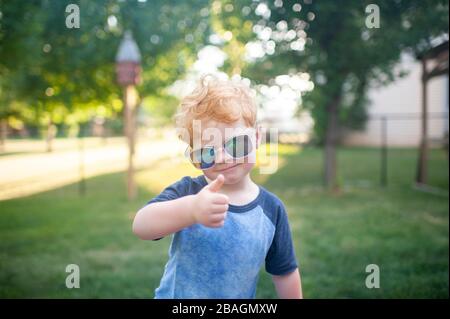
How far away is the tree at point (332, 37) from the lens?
7.36 meters

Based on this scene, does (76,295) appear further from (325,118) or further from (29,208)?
(325,118)

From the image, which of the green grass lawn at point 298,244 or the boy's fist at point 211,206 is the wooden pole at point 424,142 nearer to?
the green grass lawn at point 298,244

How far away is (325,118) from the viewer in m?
10.7

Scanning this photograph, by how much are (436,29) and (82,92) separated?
1153 centimetres

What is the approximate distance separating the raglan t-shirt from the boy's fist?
265 mm

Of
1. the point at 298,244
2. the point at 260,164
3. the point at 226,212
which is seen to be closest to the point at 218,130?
the point at 226,212

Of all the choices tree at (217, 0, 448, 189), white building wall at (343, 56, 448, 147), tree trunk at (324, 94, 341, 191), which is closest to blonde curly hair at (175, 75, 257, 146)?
tree at (217, 0, 448, 189)

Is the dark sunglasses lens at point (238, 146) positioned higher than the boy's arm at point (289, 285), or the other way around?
the dark sunglasses lens at point (238, 146)

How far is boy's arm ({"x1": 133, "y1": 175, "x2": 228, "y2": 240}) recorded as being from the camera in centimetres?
128

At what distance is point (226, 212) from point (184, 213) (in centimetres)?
18

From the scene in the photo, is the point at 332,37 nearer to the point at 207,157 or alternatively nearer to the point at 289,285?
the point at 289,285

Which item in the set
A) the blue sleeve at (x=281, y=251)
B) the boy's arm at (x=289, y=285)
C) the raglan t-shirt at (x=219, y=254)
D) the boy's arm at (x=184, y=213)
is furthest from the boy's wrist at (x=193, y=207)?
the boy's arm at (x=289, y=285)

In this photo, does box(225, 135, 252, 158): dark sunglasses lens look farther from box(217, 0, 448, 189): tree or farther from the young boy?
box(217, 0, 448, 189): tree

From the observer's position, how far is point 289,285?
183cm
